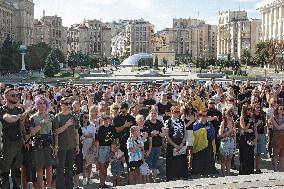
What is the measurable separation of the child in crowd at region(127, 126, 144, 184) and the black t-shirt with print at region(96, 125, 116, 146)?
1.45 feet

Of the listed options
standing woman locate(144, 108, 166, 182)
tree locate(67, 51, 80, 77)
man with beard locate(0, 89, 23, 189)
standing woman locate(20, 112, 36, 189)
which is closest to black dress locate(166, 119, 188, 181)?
standing woman locate(144, 108, 166, 182)

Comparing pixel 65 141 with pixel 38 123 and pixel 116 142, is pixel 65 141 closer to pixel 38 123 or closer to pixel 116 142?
pixel 38 123

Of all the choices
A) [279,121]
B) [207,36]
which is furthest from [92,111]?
[207,36]

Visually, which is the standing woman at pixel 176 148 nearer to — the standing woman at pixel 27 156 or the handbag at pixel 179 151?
the handbag at pixel 179 151

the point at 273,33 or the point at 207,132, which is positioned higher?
the point at 273,33

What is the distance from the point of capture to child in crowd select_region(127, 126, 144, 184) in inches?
330

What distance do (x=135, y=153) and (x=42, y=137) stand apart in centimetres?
178

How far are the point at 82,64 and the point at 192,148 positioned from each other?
87.5 m

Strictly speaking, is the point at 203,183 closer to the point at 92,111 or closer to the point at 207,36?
the point at 92,111

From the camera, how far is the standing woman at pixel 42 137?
754cm

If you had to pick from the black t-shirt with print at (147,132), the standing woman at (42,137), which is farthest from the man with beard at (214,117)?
the standing woman at (42,137)

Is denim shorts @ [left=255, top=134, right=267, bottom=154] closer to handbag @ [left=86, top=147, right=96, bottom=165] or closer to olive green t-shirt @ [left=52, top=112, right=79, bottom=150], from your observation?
handbag @ [left=86, top=147, right=96, bottom=165]

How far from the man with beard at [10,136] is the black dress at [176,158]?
2.86 metres

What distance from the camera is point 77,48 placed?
176125mm
